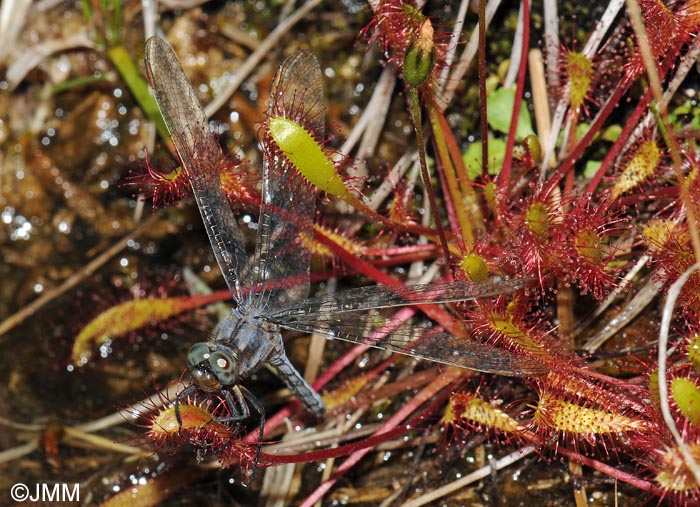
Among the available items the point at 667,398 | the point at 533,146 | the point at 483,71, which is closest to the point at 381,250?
the point at 533,146

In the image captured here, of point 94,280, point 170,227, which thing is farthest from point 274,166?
point 94,280

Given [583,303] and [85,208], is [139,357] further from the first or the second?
[583,303]

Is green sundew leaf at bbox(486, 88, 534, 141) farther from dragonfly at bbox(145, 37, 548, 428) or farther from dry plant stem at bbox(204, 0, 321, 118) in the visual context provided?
dry plant stem at bbox(204, 0, 321, 118)

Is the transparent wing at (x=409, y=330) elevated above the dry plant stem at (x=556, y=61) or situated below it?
below

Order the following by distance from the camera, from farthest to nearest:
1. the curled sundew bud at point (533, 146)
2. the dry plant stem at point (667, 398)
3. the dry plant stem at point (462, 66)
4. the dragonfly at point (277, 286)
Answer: the dry plant stem at point (462, 66), the curled sundew bud at point (533, 146), the dragonfly at point (277, 286), the dry plant stem at point (667, 398)

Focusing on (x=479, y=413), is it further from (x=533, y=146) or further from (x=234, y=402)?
(x=533, y=146)

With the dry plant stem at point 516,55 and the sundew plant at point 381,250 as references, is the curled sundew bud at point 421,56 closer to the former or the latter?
the sundew plant at point 381,250

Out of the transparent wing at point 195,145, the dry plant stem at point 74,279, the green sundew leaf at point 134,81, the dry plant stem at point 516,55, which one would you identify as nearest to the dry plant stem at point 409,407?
the transparent wing at point 195,145

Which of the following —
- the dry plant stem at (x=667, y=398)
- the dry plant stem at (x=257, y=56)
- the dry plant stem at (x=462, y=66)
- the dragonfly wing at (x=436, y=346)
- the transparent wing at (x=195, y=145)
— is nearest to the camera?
the dry plant stem at (x=667, y=398)
